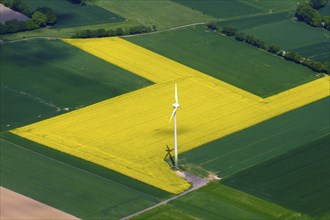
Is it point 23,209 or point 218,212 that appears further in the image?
point 218,212

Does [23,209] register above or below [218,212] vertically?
below

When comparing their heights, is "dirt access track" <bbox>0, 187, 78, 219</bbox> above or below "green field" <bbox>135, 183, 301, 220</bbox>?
below

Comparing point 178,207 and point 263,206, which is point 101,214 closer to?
point 178,207

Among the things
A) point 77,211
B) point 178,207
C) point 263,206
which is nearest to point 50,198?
point 77,211

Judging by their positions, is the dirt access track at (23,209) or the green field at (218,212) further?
the green field at (218,212)

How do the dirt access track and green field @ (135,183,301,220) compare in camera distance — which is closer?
the dirt access track

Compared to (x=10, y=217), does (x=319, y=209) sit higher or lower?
higher

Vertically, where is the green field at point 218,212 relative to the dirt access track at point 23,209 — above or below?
above

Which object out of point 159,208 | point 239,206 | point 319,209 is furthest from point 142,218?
point 319,209
